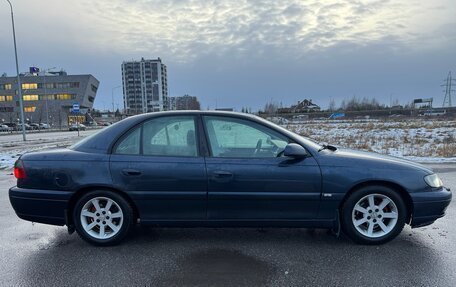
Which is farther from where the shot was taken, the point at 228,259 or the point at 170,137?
the point at 170,137

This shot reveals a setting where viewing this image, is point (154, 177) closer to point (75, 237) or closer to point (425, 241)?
point (75, 237)

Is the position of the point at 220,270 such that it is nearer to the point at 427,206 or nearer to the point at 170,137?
the point at 170,137

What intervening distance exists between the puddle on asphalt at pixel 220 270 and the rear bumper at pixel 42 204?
1.56m

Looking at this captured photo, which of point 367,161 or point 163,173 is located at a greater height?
point 367,161

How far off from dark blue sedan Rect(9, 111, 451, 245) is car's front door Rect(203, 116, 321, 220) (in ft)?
0.04

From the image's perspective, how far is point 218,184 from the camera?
3.85m

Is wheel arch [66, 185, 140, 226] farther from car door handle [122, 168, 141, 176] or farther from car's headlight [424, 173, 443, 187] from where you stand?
car's headlight [424, 173, 443, 187]

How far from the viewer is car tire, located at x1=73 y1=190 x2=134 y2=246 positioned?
3.98m

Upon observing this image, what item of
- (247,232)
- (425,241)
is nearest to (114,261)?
(247,232)

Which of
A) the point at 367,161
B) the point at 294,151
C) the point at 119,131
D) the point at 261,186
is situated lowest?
the point at 261,186

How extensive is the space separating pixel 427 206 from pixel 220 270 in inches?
96.2

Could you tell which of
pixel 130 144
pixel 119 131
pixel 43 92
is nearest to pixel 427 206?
pixel 130 144

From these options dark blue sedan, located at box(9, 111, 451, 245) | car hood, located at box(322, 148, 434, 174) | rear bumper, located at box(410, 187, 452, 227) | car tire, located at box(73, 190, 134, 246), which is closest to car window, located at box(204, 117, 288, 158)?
dark blue sedan, located at box(9, 111, 451, 245)

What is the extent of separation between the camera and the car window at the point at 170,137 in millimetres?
4000
